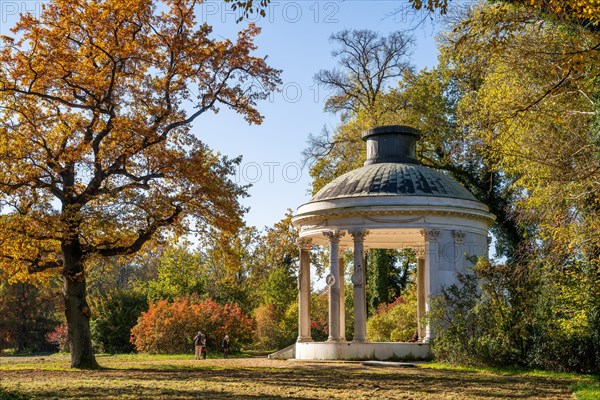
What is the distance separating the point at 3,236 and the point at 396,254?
32333mm

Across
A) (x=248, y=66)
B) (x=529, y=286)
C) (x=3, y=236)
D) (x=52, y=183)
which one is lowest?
(x=529, y=286)

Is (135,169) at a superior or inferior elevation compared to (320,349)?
superior

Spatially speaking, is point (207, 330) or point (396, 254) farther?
point (396, 254)

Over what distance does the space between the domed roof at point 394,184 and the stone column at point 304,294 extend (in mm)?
2629

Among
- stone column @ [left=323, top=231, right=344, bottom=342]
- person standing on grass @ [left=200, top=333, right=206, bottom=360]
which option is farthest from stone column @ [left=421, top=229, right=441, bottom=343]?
person standing on grass @ [left=200, top=333, right=206, bottom=360]

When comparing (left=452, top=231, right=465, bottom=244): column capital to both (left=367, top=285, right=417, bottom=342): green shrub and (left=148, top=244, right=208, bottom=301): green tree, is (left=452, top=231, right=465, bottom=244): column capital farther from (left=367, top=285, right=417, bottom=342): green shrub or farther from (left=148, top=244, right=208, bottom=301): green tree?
(left=148, top=244, right=208, bottom=301): green tree

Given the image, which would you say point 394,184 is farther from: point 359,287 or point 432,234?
point 359,287

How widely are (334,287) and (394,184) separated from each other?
5.24m

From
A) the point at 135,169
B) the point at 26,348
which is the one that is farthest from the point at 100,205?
the point at 26,348

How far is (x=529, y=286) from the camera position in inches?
998

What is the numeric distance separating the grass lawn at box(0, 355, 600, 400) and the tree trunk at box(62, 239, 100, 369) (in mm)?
1602

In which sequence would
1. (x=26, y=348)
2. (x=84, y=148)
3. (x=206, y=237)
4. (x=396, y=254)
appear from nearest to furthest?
1. (x=84, y=148)
2. (x=206, y=237)
3. (x=396, y=254)
4. (x=26, y=348)

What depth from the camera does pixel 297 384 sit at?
19.2m

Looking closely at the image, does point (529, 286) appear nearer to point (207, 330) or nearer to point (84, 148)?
point (84, 148)
